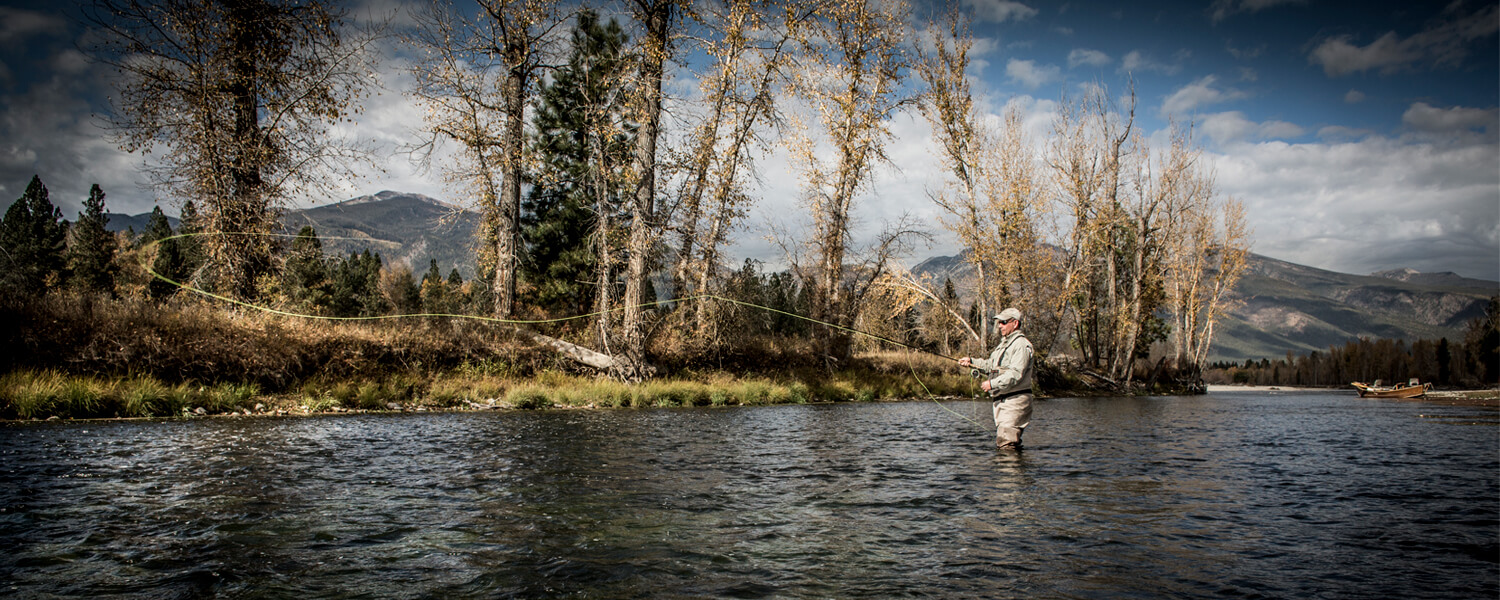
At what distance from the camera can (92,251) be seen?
6606 cm

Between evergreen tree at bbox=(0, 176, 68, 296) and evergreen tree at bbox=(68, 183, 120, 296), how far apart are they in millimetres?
1153

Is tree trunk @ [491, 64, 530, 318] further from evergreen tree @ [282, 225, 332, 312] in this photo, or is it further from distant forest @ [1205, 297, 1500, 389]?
distant forest @ [1205, 297, 1500, 389]

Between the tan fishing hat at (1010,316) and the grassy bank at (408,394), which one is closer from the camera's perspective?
the tan fishing hat at (1010,316)

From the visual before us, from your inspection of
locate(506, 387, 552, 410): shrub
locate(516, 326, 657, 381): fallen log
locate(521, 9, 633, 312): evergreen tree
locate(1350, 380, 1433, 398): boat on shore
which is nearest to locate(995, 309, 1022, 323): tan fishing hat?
locate(506, 387, 552, 410): shrub

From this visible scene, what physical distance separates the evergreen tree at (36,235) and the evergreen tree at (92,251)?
1.15m

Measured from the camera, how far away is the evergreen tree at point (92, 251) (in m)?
65.4

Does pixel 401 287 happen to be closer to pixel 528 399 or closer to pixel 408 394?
pixel 408 394

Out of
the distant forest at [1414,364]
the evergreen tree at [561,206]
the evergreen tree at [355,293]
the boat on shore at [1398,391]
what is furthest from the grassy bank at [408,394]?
the evergreen tree at [355,293]

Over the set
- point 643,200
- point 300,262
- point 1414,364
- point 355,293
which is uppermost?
point 355,293

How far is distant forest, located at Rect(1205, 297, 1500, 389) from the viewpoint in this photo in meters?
52.7

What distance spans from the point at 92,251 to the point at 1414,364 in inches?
4813

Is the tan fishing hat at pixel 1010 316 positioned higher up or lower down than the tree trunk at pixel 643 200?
lower down

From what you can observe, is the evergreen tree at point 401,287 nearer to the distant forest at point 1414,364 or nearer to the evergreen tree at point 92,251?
the evergreen tree at point 92,251

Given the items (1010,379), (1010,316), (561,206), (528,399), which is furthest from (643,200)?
(561,206)
